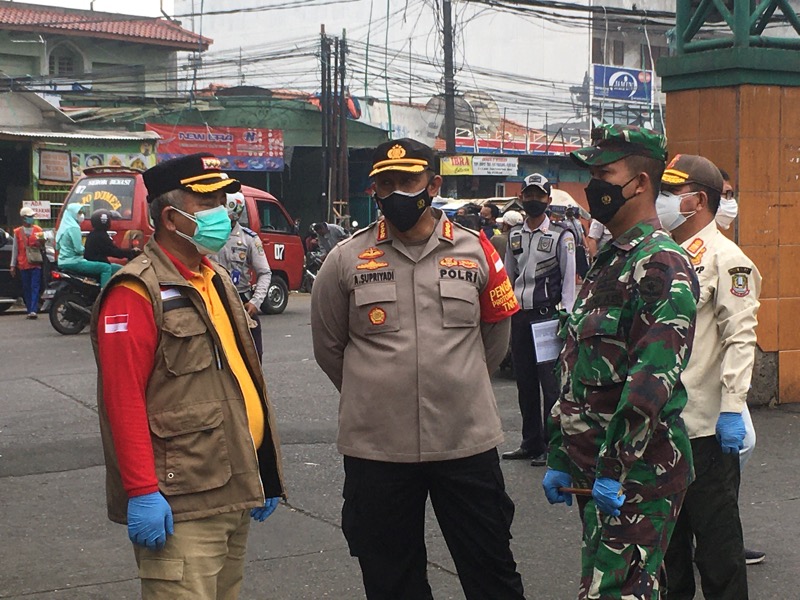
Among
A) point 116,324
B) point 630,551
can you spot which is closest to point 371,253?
point 116,324

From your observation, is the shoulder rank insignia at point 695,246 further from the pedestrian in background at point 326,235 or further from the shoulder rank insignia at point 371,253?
the pedestrian in background at point 326,235

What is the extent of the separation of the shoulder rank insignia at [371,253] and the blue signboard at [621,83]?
160ft

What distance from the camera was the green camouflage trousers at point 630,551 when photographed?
345cm

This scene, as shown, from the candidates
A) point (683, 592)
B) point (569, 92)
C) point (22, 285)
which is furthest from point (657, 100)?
point (683, 592)

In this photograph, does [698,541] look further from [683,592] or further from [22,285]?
[22,285]

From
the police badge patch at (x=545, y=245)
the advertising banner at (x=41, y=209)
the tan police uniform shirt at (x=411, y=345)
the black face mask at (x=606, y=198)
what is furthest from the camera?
the advertising banner at (x=41, y=209)

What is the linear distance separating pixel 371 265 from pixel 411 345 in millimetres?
329

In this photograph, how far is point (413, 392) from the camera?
407 centimetres

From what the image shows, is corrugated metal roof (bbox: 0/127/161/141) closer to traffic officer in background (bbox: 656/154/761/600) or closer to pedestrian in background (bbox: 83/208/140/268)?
pedestrian in background (bbox: 83/208/140/268)

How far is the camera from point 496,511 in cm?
412

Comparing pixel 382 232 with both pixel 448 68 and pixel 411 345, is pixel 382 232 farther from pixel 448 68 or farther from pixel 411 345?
pixel 448 68

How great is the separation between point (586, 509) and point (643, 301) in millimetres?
692

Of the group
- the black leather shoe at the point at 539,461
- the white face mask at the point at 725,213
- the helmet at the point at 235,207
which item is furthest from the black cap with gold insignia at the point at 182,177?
the black leather shoe at the point at 539,461

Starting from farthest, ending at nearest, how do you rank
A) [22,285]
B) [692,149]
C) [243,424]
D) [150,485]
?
[22,285], [692,149], [243,424], [150,485]
